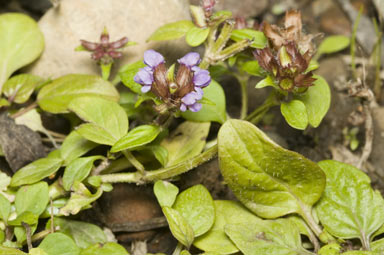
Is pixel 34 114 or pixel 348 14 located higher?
pixel 348 14

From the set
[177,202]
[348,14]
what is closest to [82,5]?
[177,202]

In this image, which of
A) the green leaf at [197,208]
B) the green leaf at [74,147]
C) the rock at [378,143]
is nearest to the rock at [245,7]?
the rock at [378,143]

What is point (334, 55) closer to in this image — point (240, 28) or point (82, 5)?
point (240, 28)

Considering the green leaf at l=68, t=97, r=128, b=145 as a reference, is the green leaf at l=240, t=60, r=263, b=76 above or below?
above

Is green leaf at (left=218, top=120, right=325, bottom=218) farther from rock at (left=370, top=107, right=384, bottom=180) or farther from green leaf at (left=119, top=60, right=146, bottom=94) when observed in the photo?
rock at (left=370, top=107, right=384, bottom=180)

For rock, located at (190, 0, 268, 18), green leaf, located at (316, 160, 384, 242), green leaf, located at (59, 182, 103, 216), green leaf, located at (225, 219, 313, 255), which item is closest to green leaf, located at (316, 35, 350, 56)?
rock, located at (190, 0, 268, 18)
